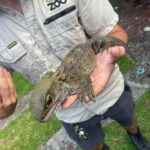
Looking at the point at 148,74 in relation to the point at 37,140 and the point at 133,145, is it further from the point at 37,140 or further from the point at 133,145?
the point at 37,140

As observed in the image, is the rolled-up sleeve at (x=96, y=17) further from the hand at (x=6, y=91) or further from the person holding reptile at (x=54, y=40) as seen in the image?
the hand at (x=6, y=91)

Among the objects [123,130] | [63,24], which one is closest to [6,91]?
[63,24]

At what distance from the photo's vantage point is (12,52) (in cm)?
305

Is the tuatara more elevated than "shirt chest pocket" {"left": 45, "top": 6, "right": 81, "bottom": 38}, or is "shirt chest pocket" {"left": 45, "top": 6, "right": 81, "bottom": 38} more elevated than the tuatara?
"shirt chest pocket" {"left": 45, "top": 6, "right": 81, "bottom": 38}

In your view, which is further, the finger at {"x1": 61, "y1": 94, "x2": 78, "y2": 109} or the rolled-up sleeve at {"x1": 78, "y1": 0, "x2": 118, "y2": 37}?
the rolled-up sleeve at {"x1": 78, "y1": 0, "x2": 118, "y2": 37}

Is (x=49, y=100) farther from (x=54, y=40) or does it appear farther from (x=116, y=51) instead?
(x=116, y=51)

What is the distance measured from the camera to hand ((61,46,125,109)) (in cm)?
286

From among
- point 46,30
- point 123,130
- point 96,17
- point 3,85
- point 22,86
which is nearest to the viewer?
point 3,85

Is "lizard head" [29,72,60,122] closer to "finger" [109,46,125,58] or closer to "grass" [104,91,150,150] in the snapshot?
"finger" [109,46,125,58]

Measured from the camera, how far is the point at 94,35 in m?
3.28

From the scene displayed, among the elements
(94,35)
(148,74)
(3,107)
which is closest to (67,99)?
(3,107)

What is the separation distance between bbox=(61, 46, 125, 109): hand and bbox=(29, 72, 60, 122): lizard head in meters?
0.11

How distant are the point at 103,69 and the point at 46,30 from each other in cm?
54

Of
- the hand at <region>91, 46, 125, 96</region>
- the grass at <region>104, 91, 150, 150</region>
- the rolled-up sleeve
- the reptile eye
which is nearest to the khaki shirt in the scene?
the rolled-up sleeve
